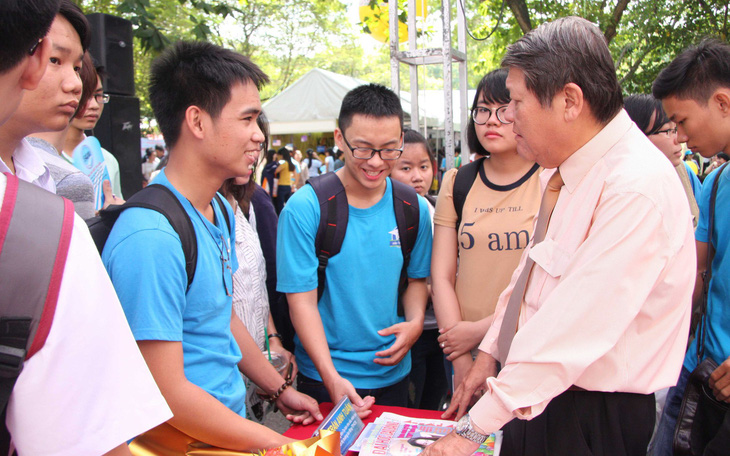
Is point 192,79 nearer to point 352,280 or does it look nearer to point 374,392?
point 352,280

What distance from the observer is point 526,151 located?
1.58 m

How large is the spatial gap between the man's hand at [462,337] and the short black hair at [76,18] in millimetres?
1734

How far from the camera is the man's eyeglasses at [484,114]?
2303 mm

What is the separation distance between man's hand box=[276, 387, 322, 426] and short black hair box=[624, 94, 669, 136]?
2.48 meters

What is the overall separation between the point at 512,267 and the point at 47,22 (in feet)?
6.11

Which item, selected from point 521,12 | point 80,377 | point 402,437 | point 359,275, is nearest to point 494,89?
point 359,275

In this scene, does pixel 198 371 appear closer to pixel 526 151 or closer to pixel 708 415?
pixel 526 151

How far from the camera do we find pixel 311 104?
15.7m

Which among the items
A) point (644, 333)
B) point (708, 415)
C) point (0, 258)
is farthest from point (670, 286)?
point (0, 258)

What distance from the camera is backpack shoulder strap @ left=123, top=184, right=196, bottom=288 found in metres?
1.40

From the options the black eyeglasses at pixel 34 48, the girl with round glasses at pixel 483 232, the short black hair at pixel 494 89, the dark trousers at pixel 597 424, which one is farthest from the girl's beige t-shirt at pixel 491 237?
the black eyeglasses at pixel 34 48

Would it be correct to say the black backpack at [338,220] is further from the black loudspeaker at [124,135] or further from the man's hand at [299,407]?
the black loudspeaker at [124,135]

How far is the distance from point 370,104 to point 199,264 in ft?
3.81

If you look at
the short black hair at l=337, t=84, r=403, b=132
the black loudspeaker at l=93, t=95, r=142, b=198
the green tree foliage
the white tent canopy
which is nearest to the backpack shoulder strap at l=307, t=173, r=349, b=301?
the short black hair at l=337, t=84, r=403, b=132
